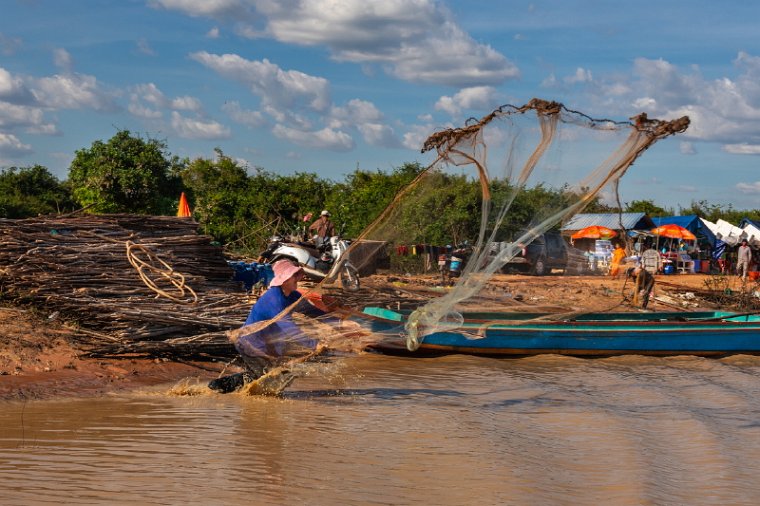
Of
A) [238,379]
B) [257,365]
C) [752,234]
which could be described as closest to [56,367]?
[238,379]

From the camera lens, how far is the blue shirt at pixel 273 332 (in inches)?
288

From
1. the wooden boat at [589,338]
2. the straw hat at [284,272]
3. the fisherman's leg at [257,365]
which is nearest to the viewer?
the straw hat at [284,272]

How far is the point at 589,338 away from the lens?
37.9 feet

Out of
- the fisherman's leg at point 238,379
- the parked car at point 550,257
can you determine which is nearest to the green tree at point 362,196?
the parked car at point 550,257

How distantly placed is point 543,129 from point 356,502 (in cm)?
359

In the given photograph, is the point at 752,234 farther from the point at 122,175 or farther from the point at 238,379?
the point at 238,379

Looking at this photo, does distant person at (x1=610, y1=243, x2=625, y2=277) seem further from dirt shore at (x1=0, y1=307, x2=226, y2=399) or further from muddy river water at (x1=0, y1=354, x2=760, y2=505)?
dirt shore at (x1=0, y1=307, x2=226, y2=399)

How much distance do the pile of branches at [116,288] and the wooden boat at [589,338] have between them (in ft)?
7.89

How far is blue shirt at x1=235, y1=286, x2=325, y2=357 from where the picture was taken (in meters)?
7.32

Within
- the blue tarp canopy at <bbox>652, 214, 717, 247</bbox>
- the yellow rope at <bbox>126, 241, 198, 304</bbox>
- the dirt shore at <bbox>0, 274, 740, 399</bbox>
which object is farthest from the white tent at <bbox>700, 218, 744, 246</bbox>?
the dirt shore at <bbox>0, 274, 740, 399</bbox>

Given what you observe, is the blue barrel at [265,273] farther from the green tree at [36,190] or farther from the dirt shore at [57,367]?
the green tree at [36,190]

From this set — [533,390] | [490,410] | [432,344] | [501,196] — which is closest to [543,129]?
[501,196]

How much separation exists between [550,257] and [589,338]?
225 centimetres

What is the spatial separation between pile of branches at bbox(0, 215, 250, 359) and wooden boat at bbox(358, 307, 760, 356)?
7.89ft
